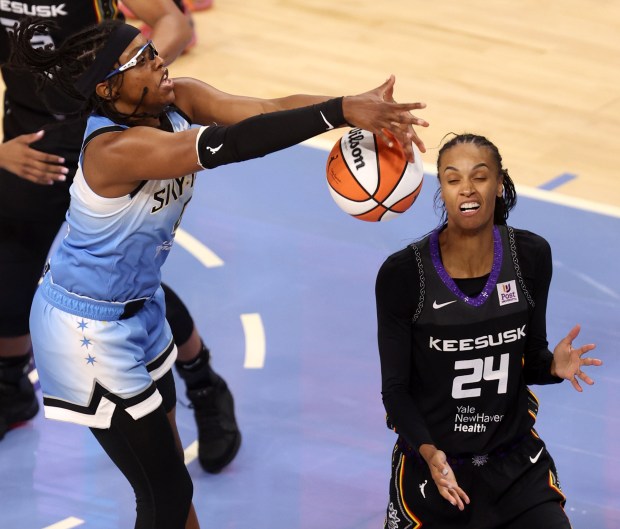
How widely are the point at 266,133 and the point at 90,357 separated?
1.08 m

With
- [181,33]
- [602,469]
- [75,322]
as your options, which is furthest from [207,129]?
[602,469]

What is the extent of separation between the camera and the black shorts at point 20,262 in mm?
5703

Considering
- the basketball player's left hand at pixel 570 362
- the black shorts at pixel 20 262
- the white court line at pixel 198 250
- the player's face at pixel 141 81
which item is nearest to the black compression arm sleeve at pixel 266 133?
the player's face at pixel 141 81

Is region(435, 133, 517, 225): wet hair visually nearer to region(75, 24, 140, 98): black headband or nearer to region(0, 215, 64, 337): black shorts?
region(75, 24, 140, 98): black headband

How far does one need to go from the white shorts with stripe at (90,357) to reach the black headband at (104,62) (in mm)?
723

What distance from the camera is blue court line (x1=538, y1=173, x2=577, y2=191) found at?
814 centimetres

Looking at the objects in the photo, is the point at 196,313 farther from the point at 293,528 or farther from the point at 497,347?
the point at 497,347

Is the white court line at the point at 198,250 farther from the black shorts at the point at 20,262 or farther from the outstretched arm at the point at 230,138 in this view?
the outstretched arm at the point at 230,138

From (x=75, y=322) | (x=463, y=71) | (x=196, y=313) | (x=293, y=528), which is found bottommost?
(x=293, y=528)

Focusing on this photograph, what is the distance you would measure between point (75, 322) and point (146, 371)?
0.30m

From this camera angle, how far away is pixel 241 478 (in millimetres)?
5656

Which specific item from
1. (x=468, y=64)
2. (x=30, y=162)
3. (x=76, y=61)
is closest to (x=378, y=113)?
(x=76, y=61)

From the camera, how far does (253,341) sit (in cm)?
661

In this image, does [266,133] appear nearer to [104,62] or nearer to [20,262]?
[104,62]
